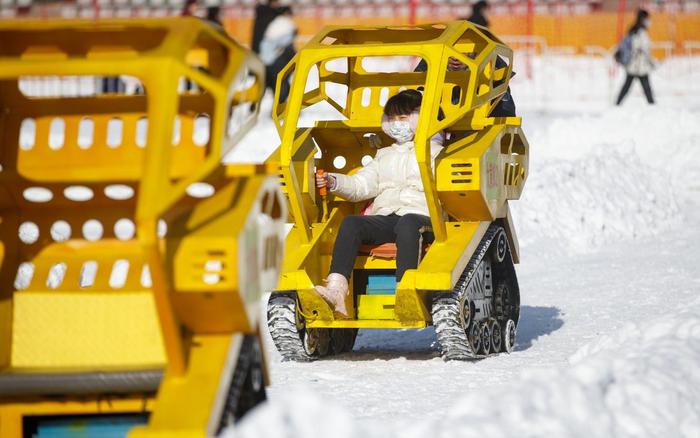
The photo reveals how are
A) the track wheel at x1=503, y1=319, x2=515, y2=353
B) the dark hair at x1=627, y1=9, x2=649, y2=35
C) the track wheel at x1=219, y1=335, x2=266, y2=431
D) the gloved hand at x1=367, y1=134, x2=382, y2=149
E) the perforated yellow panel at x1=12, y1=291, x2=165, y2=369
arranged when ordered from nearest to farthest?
the track wheel at x1=219, y1=335, x2=266, y2=431 → the perforated yellow panel at x1=12, y1=291, x2=165, y2=369 → the track wheel at x1=503, y1=319, x2=515, y2=353 → the gloved hand at x1=367, y1=134, x2=382, y2=149 → the dark hair at x1=627, y1=9, x2=649, y2=35

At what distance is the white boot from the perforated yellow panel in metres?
2.77

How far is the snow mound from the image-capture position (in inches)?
574

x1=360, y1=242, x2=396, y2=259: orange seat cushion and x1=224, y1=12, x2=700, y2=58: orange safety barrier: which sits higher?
x1=360, y1=242, x2=396, y2=259: orange seat cushion

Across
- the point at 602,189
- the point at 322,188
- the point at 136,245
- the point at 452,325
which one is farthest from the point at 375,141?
the point at 602,189

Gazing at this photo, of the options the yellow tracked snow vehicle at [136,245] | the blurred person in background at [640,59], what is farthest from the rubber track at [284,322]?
the blurred person in background at [640,59]

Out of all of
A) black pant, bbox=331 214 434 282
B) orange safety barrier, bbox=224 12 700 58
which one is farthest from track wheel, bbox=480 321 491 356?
orange safety barrier, bbox=224 12 700 58

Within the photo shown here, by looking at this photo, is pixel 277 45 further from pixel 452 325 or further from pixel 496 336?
pixel 452 325

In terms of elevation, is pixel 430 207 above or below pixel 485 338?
above

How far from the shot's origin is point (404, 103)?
8680 millimetres

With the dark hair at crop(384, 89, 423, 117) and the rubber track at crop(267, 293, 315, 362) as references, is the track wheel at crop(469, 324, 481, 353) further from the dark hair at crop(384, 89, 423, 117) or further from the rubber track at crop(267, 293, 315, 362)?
the dark hair at crop(384, 89, 423, 117)

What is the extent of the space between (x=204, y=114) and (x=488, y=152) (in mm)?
3021

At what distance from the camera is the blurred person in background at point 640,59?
76.1ft

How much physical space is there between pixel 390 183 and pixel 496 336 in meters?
1.10

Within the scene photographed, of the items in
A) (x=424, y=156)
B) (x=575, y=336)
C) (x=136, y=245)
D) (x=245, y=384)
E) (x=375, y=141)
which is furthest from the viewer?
(x=375, y=141)
